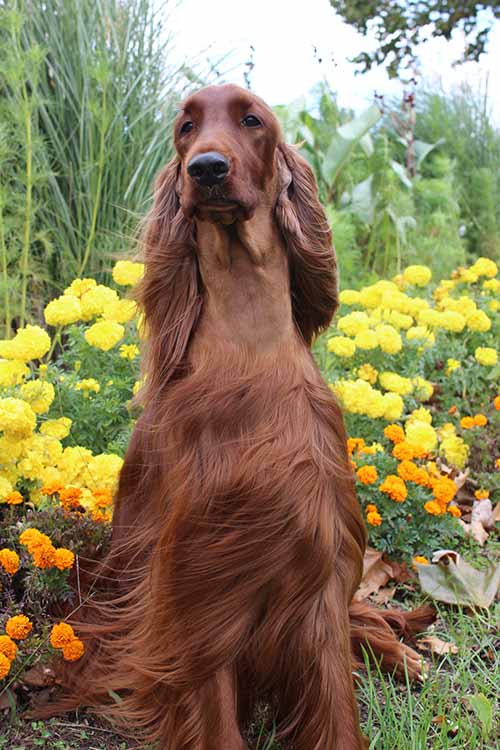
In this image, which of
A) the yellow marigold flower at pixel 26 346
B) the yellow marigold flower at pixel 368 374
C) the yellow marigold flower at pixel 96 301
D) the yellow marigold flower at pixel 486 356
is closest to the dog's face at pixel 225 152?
the yellow marigold flower at pixel 26 346

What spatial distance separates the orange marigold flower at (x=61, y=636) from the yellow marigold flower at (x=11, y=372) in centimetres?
86

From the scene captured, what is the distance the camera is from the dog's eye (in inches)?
74.1

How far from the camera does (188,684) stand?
199 centimetres

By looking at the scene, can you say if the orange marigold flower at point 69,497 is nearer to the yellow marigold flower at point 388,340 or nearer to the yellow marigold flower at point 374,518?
the yellow marigold flower at point 374,518

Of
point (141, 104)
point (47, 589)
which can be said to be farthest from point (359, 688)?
point (141, 104)

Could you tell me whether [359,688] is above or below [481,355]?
below

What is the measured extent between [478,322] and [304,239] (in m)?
2.37

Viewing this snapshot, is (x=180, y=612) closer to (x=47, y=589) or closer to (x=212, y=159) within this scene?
(x=47, y=589)

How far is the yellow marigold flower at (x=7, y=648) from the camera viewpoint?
6.92ft

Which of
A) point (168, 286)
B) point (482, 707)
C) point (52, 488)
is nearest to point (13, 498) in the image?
point (52, 488)

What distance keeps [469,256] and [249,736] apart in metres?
5.38

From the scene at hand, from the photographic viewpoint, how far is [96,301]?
3223 millimetres

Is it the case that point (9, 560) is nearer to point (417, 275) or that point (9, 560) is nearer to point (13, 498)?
point (13, 498)

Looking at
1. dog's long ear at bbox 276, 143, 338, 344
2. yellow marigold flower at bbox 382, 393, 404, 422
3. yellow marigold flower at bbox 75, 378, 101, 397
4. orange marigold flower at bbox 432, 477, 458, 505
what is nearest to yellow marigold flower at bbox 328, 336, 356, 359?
yellow marigold flower at bbox 382, 393, 404, 422
